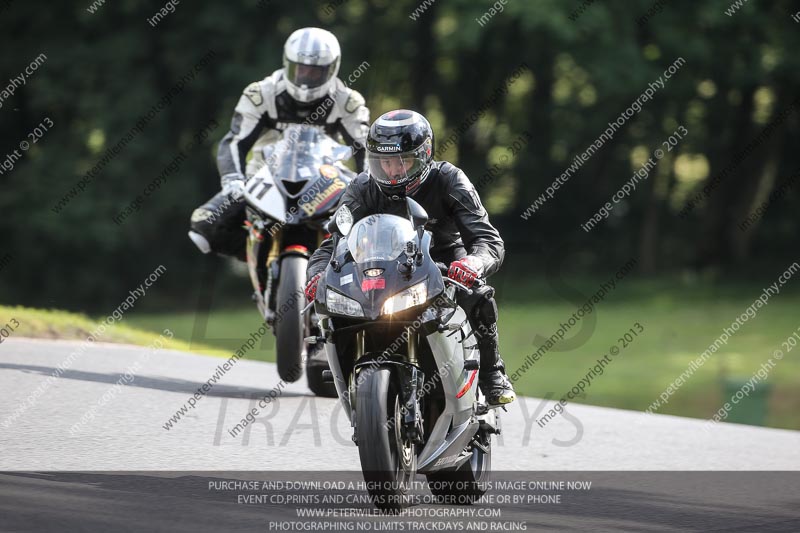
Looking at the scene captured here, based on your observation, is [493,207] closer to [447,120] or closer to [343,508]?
[447,120]

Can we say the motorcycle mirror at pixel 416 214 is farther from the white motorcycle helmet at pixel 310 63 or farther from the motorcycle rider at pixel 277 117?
the white motorcycle helmet at pixel 310 63

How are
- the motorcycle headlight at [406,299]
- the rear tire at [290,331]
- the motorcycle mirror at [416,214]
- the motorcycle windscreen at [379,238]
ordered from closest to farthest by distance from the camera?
the motorcycle headlight at [406,299] < the motorcycle windscreen at [379,238] < the motorcycle mirror at [416,214] < the rear tire at [290,331]

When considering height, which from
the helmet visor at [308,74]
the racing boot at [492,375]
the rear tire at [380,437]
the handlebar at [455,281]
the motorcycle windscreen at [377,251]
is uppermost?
the motorcycle windscreen at [377,251]

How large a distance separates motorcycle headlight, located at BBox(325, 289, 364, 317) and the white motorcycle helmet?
15.1ft

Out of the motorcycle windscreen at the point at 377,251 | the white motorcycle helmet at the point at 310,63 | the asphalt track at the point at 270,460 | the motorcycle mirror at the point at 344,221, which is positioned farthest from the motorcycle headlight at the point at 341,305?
the white motorcycle helmet at the point at 310,63

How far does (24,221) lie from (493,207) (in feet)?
39.4

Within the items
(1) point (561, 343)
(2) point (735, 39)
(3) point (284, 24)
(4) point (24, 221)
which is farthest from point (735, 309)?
(4) point (24, 221)

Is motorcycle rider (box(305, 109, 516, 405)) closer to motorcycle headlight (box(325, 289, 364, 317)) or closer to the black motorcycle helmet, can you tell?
the black motorcycle helmet

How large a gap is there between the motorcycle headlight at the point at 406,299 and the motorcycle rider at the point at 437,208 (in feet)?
1.15

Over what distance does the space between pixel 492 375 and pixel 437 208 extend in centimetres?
91

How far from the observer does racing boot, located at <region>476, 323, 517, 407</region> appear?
6.70 meters

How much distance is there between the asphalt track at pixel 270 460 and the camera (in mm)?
5945

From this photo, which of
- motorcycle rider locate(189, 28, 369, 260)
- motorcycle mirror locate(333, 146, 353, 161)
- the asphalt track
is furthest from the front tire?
motorcycle mirror locate(333, 146, 353, 161)

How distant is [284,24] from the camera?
1195 inches
